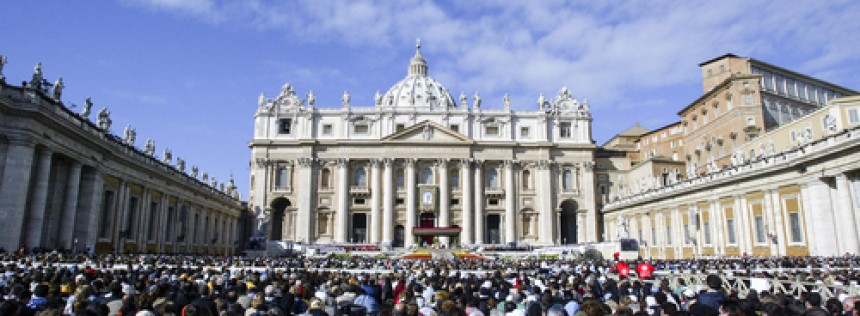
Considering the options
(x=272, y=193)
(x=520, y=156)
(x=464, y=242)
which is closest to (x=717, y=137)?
(x=520, y=156)

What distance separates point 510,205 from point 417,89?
143 feet

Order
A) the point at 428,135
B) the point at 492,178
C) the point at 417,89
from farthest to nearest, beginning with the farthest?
the point at 417,89 < the point at 492,178 < the point at 428,135

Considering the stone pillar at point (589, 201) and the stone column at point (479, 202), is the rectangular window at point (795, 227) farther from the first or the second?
the stone column at point (479, 202)

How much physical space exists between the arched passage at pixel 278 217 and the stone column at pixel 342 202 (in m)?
6.53

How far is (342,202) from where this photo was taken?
6769 centimetres

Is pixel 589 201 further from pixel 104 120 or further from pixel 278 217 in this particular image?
pixel 104 120

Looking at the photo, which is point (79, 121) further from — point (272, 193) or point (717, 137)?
point (717, 137)

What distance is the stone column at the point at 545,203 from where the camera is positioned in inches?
2687

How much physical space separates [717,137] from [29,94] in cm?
5860

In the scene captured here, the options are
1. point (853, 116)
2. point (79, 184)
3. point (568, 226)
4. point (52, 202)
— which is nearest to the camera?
point (52, 202)

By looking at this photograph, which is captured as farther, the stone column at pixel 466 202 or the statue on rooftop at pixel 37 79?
the stone column at pixel 466 202

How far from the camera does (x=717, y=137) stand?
59.8 metres

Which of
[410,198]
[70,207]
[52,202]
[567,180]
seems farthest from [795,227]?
[410,198]

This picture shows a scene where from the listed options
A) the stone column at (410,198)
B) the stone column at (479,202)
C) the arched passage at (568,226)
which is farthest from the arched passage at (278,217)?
the arched passage at (568,226)
